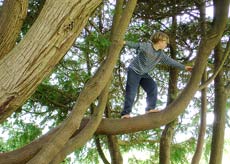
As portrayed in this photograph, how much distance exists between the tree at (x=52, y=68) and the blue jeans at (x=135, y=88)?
2.49ft

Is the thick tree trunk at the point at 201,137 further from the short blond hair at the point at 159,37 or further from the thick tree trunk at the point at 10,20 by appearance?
the thick tree trunk at the point at 10,20

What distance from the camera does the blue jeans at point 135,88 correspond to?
15.0 feet

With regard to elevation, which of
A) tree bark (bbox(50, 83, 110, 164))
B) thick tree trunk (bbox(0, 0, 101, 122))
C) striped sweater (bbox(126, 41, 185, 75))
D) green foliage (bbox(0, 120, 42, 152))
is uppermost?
striped sweater (bbox(126, 41, 185, 75))

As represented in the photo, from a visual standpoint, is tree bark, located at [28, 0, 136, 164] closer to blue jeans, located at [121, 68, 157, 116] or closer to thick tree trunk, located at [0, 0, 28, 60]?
thick tree trunk, located at [0, 0, 28, 60]

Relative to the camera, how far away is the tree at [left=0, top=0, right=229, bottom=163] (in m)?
2.86

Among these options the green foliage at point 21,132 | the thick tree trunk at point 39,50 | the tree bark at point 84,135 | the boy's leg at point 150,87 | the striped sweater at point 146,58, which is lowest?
the tree bark at point 84,135

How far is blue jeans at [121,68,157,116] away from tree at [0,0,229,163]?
0.76 m

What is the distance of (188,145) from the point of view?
673 cm

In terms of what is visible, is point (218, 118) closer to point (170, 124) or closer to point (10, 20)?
point (170, 124)

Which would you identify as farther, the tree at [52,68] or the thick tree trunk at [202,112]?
the thick tree trunk at [202,112]

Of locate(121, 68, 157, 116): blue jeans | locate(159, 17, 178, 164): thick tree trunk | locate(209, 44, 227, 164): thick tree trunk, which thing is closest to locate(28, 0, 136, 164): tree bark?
locate(121, 68, 157, 116): blue jeans

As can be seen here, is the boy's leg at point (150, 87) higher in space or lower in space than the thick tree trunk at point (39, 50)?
higher

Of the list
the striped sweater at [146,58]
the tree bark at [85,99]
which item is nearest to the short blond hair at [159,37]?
the striped sweater at [146,58]

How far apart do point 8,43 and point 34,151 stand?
3.12ft
